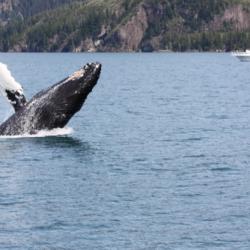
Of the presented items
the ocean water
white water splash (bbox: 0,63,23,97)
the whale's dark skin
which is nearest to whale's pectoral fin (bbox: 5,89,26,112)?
the whale's dark skin

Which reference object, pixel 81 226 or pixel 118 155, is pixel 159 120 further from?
pixel 81 226

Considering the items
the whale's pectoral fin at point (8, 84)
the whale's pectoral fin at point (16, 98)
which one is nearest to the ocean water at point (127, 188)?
the whale's pectoral fin at point (16, 98)

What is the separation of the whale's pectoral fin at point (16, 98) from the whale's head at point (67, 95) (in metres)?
0.56

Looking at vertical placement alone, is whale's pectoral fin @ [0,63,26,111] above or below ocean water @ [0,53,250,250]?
above

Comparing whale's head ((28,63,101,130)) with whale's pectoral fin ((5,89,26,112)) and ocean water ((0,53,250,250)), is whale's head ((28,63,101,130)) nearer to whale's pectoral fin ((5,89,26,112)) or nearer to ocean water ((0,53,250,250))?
whale's pectoral fin ((5,89,26,112))

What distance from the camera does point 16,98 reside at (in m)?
35.5

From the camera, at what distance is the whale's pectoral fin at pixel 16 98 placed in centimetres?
3469

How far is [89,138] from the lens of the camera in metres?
46.0

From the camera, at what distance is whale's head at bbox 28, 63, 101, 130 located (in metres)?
36.0

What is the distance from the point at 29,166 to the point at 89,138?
1164cm

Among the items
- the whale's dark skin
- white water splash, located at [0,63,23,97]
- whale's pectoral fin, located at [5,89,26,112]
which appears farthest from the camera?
the whale's dark skin

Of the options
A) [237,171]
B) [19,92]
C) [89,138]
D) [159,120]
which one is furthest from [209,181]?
[159,120]

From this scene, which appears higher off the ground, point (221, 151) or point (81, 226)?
point (81, 226)

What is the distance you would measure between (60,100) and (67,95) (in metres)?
0.38
